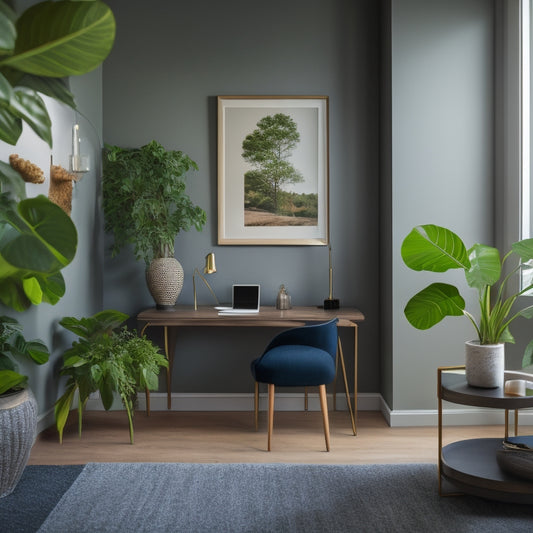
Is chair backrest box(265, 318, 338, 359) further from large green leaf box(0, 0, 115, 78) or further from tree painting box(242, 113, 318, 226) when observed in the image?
large green leaf box(0, 0, 115, 78)

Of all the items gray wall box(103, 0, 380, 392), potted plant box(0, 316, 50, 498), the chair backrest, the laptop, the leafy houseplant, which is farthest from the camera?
gray wall box(103, 0, 380, 392)

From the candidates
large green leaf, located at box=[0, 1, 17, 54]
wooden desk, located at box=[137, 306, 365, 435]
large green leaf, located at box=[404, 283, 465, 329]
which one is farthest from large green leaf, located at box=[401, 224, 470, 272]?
large green leaf, located at box=[0, 1, 17, 54]

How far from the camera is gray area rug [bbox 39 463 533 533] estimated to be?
228cm

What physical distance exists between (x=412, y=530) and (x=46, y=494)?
157 cm

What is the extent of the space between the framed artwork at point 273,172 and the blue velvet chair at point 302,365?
2.88 feet

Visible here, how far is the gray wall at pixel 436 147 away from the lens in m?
3.67

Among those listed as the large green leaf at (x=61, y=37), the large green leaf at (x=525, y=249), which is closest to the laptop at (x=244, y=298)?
the large green leaf at (x=525, y=249)

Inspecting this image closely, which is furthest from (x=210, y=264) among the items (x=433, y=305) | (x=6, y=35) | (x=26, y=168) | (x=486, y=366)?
(x=6, y=35)

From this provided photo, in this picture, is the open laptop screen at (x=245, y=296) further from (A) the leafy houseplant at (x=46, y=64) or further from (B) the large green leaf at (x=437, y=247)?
(A) the leafy houseplant at (x=46, y=64)

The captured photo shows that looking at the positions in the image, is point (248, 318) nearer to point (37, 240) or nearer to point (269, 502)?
point (269, 502)

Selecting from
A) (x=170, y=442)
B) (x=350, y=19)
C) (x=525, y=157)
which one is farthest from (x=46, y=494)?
(x=350, y=19)

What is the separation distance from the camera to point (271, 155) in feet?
13.3

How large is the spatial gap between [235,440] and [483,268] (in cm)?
174

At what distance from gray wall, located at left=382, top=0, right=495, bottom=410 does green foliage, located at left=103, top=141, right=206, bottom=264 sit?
1.38m
